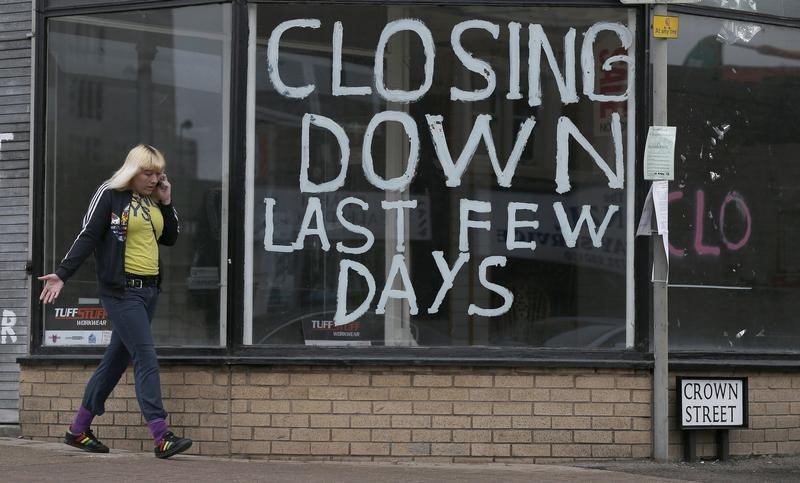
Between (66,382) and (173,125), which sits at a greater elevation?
(173,125)

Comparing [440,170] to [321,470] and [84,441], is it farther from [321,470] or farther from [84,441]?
[84,441]

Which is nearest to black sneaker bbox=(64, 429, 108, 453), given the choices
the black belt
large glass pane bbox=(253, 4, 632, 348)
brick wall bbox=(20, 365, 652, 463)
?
brick wall bbox=(20, 365, 652, 463)

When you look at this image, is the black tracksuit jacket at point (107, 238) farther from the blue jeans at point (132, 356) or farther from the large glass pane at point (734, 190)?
the large glass pane at point (734, 190)

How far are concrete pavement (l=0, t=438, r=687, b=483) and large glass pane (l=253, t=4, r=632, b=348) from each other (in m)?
0.92

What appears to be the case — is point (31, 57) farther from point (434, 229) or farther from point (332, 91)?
point (434, 229)

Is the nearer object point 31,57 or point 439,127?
point 439,127

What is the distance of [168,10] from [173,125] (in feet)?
2.52

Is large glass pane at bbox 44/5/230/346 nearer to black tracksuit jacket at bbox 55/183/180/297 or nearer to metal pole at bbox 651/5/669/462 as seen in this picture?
black tracksuit jacket at bbox 55/183/180/297

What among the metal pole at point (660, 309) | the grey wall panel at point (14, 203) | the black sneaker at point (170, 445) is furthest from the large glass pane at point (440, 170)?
the grey wall panel at point (14, 203)

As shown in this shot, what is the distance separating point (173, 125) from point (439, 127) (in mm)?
1783

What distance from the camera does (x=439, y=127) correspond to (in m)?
8.38

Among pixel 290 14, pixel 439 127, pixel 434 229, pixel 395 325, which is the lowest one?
pixel 395 325

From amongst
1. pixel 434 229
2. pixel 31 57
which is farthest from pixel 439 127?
pixel 31 57

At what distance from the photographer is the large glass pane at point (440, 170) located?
8320mm
